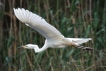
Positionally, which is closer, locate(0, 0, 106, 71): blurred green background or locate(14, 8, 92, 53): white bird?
locate(14, 8, 92, 53): white bird

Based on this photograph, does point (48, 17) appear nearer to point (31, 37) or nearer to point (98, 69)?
point (31, 37)

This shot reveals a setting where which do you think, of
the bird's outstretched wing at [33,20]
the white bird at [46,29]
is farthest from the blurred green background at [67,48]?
the bird's outstretched wing at [33,20]

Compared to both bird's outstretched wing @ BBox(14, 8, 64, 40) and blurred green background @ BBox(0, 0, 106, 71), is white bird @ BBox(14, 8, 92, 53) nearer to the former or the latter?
bird's outstretched wing @ BBox(14, 8, 64, 40)

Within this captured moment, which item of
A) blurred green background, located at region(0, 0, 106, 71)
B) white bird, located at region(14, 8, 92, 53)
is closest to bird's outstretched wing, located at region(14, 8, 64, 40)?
white bird, located at region(14, 8, 92, 53)

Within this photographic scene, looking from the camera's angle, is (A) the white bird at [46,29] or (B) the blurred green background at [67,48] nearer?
(A) the white bird at [46,29]

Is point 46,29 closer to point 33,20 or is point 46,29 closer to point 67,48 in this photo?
point 33,20

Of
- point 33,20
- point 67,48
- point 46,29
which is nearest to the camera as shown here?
point 33,20

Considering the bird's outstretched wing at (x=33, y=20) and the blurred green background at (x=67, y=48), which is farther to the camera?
the blurred green background at (x=67, y=48)

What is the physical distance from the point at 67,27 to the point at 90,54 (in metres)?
0.50

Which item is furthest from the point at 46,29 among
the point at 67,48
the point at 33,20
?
the point at 67,48

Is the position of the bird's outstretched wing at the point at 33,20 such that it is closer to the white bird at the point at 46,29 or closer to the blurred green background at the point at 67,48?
→ the white bird at the point at 46,29

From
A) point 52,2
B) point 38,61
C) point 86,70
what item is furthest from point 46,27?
point 52,2

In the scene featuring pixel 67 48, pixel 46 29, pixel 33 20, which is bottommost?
A: pixel 67 48

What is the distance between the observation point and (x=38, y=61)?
588 centimetres
